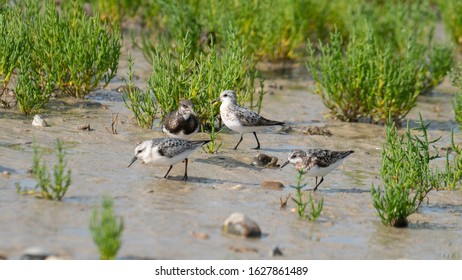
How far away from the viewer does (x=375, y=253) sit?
7.74m

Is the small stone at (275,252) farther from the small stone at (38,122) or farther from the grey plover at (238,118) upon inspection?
the small stone at (38,122)

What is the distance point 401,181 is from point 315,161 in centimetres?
119

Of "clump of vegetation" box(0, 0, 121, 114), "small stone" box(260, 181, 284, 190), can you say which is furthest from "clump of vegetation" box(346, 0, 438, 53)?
"small stone" box(260, 181, 284, 190)

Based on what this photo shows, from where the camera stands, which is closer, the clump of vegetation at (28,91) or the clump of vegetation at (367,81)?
the clump of vegetation at (28,91)

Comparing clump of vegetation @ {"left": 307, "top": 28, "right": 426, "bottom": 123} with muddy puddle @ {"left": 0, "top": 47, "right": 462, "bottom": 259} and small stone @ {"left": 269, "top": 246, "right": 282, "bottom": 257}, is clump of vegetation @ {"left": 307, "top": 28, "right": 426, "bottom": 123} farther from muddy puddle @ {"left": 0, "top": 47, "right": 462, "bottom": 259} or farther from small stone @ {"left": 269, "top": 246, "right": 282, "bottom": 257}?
small stone @ {"left": 269, "top": 246, "right": 282, "bottom": 257}

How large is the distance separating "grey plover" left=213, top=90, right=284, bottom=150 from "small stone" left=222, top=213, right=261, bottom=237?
3.57 m

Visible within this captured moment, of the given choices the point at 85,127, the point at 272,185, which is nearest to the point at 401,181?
the point at 272,185

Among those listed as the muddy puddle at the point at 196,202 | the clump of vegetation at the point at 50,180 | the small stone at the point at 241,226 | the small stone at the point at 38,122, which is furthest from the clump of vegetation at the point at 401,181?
the small stone at the point at 38,122

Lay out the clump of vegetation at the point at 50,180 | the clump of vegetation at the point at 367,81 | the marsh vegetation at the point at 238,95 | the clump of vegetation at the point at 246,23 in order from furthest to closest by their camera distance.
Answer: the clump of vegetation at the point at 246,23 → the clump of vegetation at the point at 367,81 → the marsh vegetation at the point at 238,95 → the clump of vegetation at the point at 50,180

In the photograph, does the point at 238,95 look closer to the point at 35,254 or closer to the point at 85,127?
the point at 85,127

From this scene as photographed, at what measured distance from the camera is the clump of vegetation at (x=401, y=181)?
842 centimetres

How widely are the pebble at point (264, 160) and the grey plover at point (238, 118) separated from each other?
68cm

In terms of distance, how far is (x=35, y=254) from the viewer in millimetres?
6855
